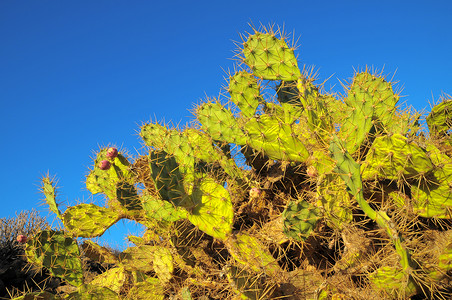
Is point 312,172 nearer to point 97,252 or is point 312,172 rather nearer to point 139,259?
point 139,259

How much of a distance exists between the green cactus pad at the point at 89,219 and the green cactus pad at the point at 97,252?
28cm

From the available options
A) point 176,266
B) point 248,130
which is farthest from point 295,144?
point 176,266

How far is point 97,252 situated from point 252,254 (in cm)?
190

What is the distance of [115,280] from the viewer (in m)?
3.12

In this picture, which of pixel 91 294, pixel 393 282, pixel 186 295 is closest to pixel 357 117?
pixel 393 282

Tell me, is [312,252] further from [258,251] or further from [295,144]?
[295,144]

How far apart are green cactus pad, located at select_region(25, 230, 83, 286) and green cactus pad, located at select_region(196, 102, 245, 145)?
146 centimetres

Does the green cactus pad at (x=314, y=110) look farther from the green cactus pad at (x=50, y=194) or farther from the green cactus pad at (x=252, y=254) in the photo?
the green cactus pad at (x=50, y=194)

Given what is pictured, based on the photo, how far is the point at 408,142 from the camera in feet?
7.50

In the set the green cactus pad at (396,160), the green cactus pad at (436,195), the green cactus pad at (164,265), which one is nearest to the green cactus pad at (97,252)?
the green cactus pad at (164,265)

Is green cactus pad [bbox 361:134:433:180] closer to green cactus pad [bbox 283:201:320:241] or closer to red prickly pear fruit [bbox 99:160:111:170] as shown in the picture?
green cactus pad [bbox 283:201:320:241]

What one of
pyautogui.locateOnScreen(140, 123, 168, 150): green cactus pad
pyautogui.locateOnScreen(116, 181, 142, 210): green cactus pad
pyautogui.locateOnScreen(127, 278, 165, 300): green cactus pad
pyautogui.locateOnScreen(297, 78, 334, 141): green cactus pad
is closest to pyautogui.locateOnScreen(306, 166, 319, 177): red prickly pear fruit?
pyautogui.locateOnScreen(297, 78, 334, 141): green cactus pad

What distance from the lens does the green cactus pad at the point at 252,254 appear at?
236 centimetres

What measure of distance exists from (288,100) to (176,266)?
1665mm
